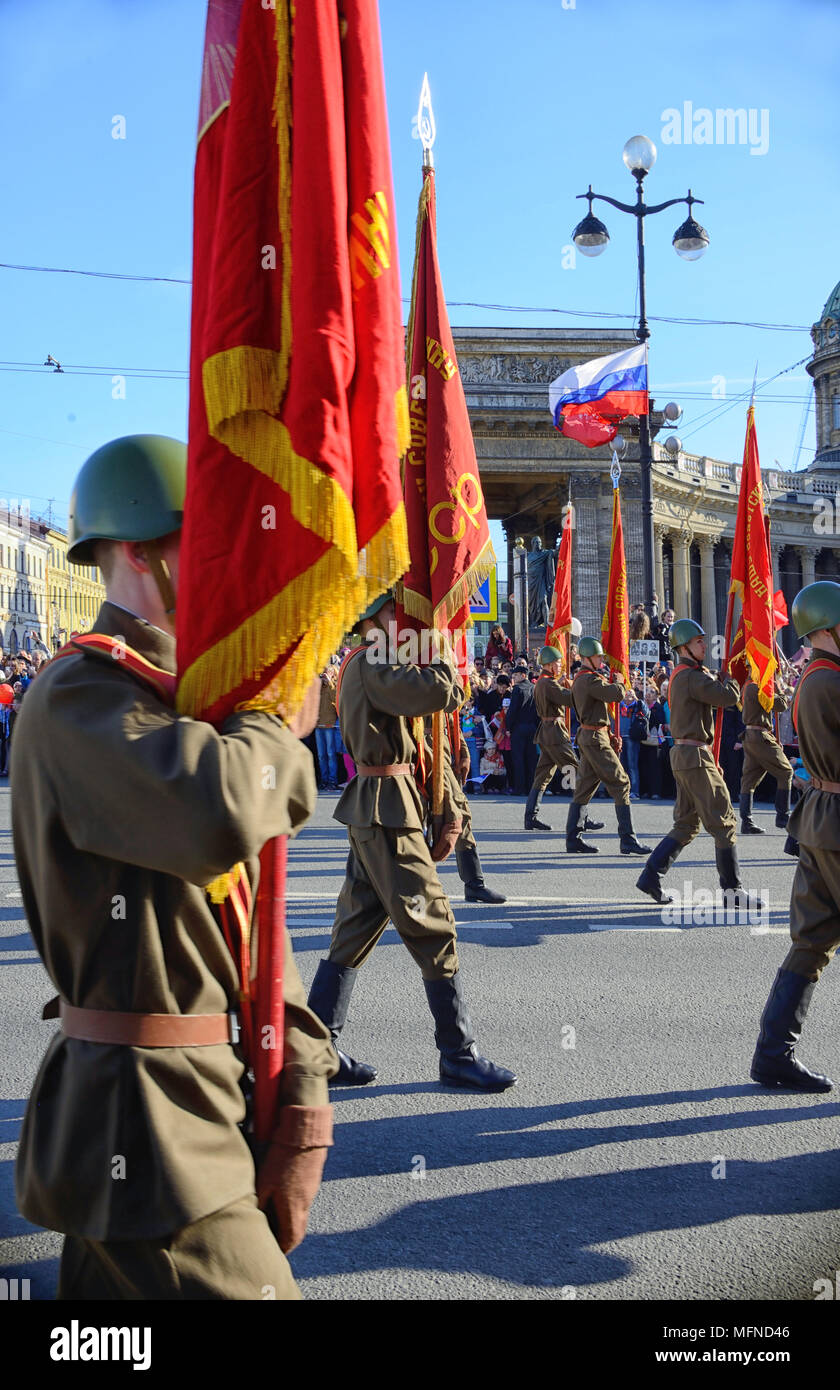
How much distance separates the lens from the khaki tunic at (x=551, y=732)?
14133 millimetres

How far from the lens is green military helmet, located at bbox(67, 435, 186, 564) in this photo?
1980 millimetres

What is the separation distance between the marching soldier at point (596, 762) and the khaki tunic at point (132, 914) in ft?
33.8

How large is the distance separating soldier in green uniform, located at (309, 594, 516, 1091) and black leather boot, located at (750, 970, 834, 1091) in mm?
1079

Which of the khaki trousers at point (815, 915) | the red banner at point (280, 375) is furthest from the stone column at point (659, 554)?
the red banner at point (280, 375)

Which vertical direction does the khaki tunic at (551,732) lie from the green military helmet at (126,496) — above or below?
below

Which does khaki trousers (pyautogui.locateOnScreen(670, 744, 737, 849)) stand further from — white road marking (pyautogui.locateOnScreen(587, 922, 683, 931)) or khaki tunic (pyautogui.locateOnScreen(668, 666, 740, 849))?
white road marking (pyautogui.locateOnScreen(587, 922, 683, 931))

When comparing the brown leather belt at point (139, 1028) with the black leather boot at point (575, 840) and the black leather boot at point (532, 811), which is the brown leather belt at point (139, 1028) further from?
the black leather boot at point (532, 811)

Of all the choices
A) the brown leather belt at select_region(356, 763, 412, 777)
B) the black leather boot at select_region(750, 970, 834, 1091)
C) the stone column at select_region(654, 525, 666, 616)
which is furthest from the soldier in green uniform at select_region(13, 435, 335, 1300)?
the stone column at select_region(654, 525, 666, 616)

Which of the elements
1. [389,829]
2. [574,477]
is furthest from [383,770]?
[574,477]

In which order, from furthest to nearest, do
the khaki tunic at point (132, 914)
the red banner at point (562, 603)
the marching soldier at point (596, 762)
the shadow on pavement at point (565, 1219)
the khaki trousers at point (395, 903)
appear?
the red banner at point (562, 603)
the marching soldier at point (596, 762)
the khaki trousers at point (395, 903)
the shadow on pavement at point (565, 1219)
the khaki tunic at point (132, 914)

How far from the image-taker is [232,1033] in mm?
1918
